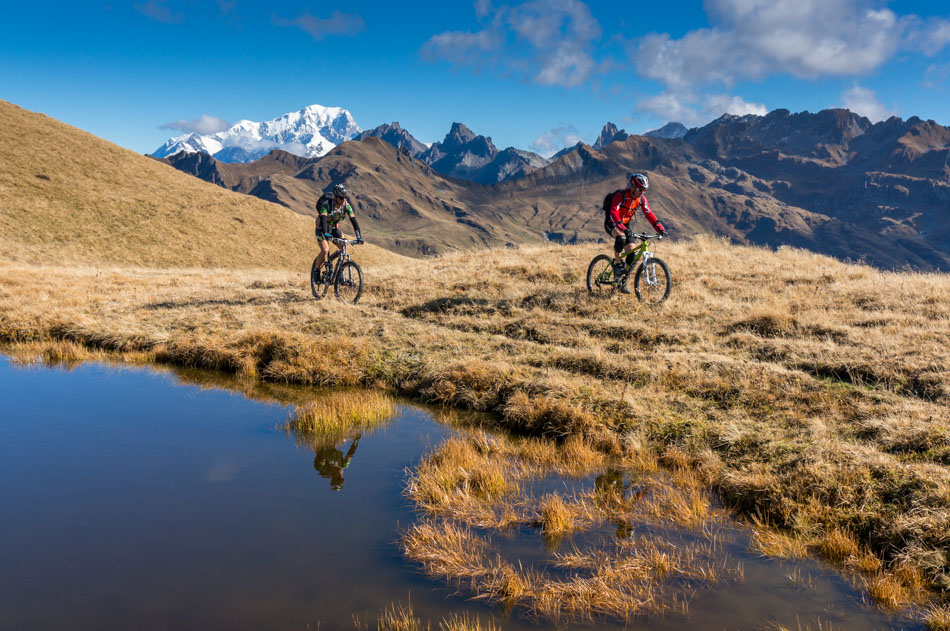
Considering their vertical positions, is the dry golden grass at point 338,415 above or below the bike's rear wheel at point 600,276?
below

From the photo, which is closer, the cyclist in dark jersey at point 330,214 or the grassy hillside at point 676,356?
the grassy hillside at point 676,356

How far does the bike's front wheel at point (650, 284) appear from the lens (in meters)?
15.6

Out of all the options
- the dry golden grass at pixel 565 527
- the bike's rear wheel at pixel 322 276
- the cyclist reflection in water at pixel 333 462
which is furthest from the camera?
the bike's rear wheel at pixel 322 276

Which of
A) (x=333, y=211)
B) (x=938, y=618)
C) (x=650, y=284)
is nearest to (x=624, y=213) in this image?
(x=650, y=284)

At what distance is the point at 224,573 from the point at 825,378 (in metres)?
10.7

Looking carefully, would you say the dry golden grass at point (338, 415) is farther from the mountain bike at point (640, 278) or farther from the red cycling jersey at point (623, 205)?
the red cycling jersey at point (623, 205)

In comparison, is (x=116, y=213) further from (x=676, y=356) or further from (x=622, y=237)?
(x=676, y=356)

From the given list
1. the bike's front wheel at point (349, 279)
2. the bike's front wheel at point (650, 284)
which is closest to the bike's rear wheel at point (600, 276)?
the bike's front wheel at point (650, 284)

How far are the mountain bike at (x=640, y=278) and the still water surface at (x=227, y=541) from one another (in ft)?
29.2

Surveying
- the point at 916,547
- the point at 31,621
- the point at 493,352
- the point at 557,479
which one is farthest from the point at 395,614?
the point at 493,352

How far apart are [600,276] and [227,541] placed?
13.0 m

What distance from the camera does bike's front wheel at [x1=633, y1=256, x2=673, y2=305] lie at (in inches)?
614

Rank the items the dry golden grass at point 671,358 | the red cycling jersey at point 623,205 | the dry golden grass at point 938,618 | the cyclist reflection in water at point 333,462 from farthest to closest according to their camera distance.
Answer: the red cycling jersey at point 623,205
the cyclist reflection in water at point 333,462
the dry golden grass at point 671,358
the dry golden grass at point 938,618

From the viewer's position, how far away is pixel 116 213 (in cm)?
7475
